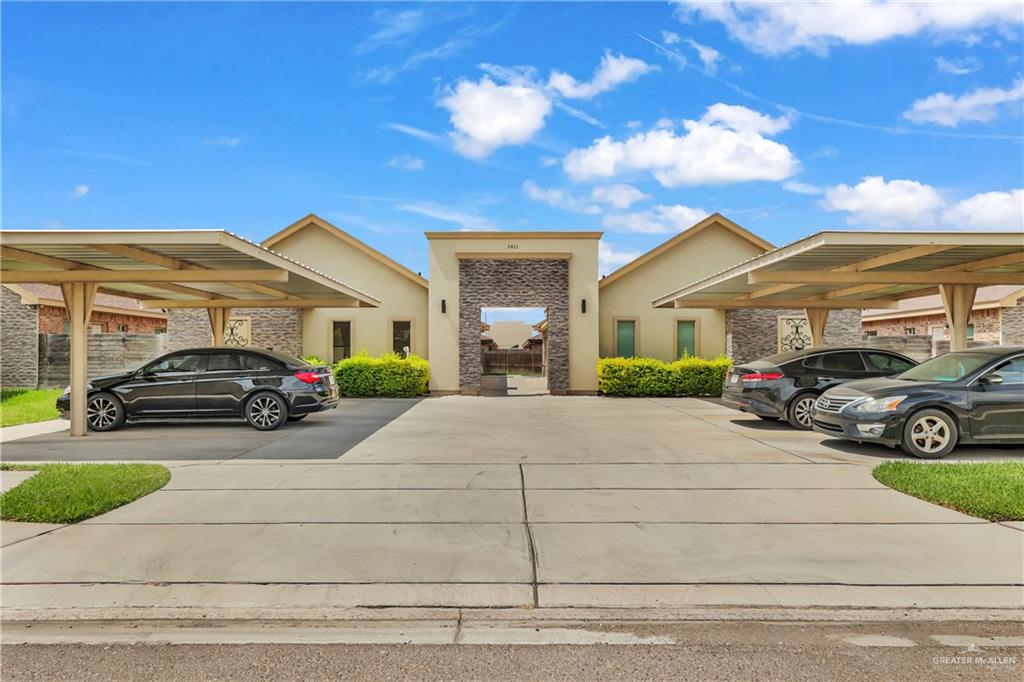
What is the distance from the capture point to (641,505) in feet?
20.3

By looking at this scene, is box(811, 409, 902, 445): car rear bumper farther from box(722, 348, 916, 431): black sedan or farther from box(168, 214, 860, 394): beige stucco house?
box(168, 214, 860, 394): beige stucco house

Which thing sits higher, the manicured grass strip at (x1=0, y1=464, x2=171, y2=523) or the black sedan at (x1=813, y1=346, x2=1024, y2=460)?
the black sedan at (x1=813, y1=346, x2=1024, y2=460)

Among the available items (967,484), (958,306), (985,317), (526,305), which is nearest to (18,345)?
(526,305)

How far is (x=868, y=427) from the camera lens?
345 inches

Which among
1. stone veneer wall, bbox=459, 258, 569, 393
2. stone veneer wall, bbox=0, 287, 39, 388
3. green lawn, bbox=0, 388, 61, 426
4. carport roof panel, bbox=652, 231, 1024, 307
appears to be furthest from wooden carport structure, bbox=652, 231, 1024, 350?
stone veneer wall, bbox=0, 287, 39, 388

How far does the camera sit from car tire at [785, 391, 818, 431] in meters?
11.4

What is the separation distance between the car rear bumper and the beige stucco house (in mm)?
11129

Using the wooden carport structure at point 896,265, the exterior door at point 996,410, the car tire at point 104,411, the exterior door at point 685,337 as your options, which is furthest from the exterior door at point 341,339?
the exterior door at point 996,410

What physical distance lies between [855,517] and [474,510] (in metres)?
3.56

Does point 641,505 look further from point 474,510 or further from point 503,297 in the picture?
point 503,297

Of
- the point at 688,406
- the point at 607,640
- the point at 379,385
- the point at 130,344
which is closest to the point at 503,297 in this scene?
the point at 379,385

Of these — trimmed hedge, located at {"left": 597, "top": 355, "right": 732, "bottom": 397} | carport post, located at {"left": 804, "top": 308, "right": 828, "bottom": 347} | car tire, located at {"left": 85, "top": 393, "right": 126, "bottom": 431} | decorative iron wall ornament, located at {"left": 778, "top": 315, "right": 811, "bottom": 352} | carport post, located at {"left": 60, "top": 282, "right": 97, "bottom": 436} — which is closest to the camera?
carport post, located at {"left": 60, "top": 282, "right": 97, "bottom": 436}

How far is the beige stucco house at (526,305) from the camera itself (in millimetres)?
20125

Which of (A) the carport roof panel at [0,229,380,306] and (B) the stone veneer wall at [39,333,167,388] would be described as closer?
(A) the carport roof panel at [0,229,380,306]
